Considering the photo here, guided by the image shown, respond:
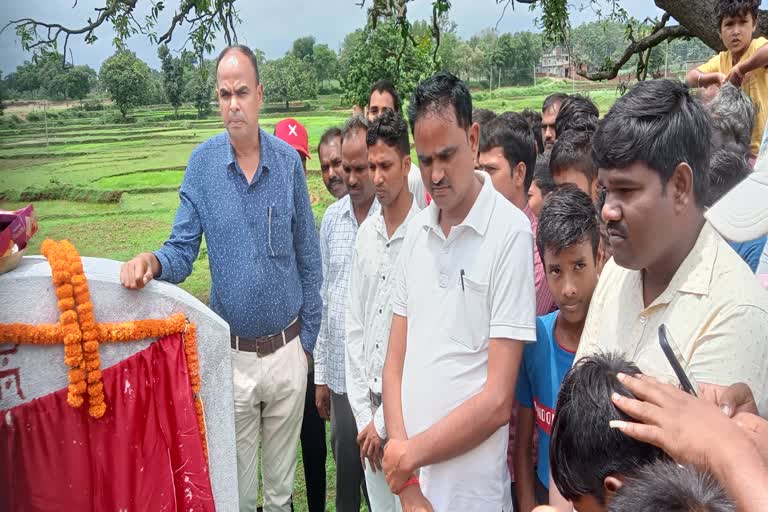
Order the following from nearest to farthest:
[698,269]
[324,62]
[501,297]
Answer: [698,269], [501,297], [324,62]

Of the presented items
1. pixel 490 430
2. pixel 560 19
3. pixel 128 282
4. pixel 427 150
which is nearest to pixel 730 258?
pixel 490 430

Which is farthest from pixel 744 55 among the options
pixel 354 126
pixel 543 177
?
pixel 354 126

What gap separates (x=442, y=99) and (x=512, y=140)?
3.27ft

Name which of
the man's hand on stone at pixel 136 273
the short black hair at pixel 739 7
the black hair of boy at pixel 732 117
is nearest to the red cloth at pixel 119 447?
the man's hand on stone at pixel 136 273

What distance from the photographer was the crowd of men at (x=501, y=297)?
4.04 feet

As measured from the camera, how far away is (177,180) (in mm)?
10516

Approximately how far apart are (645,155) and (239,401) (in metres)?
1.97

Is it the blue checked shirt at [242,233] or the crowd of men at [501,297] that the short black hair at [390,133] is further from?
the blue checked shirt at [242,233]

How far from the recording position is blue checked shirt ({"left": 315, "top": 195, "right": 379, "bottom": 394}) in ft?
9.66

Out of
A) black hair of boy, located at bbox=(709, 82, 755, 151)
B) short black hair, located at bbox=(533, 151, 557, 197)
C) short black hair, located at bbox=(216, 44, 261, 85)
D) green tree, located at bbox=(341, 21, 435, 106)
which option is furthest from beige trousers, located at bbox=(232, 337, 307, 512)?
green tree, located at bbox=(341, 21, 435, 106)

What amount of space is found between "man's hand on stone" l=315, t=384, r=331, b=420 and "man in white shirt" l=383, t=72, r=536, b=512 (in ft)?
3.02

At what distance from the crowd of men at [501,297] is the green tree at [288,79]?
7594mm

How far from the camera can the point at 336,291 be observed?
3.00m

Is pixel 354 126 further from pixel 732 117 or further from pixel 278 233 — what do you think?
pixel 732 117
